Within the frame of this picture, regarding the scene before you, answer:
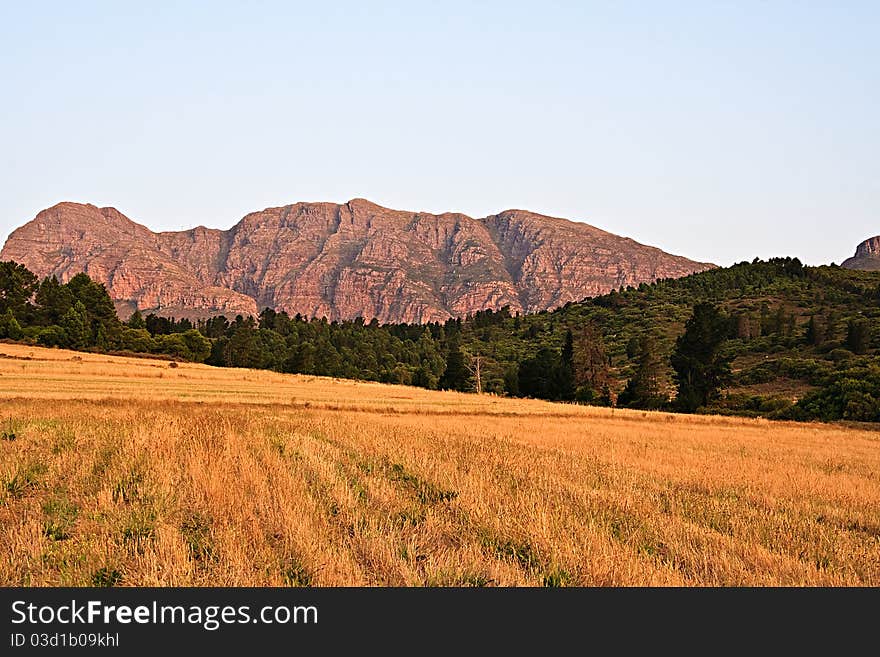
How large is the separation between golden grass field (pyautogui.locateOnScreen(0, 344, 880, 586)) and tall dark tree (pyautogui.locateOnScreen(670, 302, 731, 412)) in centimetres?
6261

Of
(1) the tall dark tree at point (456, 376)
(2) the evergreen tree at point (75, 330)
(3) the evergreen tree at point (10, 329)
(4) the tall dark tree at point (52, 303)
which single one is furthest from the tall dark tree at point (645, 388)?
(4) the tall dark tree at point (52, 303)

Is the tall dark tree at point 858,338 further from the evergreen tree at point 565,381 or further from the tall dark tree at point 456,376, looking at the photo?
the tall dark tree at point 456,376

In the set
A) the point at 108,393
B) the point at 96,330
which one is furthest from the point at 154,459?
the point at 96,330

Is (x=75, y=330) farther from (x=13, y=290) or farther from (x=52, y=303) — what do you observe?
(x=13, y=290)

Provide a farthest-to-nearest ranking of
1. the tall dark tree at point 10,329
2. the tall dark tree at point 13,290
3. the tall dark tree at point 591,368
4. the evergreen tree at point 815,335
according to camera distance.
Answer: the tall dark tree at point 13,290 → the evergreen tree at point 815,335 → the tall dark tree at point 10,329 → the tall dark tree at point 591,368

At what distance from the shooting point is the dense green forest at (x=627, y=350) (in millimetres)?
85500

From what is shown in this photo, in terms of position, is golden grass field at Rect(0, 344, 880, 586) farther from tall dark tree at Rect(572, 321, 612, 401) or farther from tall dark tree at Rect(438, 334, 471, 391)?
tall dark tree at Rect(438, 334, 471, 391)

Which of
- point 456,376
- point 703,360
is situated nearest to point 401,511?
point 703,360

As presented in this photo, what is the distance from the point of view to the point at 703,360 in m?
86.4

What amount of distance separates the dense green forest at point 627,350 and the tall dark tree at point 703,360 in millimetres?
147

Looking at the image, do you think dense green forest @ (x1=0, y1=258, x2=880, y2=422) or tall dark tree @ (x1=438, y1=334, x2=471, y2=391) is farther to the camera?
tall dark tree @ (x1=438, y1=334, x2=471, y2=391)

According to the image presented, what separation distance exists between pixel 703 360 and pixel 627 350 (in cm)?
6404

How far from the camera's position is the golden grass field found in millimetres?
8336

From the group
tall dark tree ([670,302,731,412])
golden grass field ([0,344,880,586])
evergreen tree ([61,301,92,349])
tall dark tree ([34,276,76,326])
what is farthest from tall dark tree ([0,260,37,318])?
golden grass field ([0,344,880,586])
